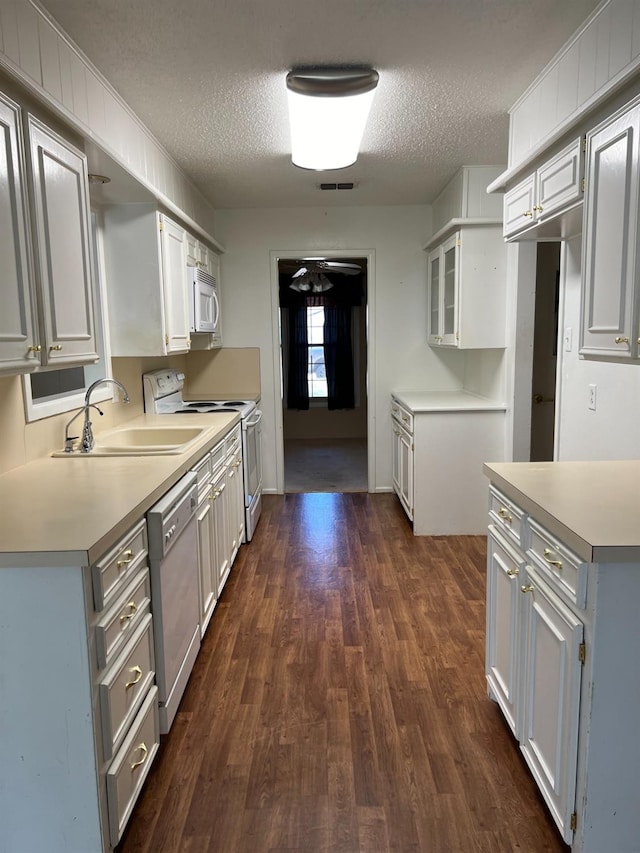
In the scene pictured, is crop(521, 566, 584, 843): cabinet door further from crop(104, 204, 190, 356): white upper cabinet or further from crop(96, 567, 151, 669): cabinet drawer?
crop(104, 204, 190, 356): white upper cabinet

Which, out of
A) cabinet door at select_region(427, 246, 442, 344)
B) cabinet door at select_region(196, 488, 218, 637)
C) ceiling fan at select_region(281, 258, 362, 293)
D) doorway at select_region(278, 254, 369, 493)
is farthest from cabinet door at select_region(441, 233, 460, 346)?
doorway at select_region(278, 254, 369, 493)

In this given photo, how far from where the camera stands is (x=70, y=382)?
9.30ft

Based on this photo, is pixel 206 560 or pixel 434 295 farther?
pixel 434 295

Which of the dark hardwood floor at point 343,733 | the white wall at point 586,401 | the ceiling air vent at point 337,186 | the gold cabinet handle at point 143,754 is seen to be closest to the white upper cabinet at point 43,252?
the gold cabinet handle at point 143,754

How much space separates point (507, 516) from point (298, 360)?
640 cm

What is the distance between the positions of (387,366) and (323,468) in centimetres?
169

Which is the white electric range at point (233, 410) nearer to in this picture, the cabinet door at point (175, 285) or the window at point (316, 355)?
the cabinet door at point (175, 285)

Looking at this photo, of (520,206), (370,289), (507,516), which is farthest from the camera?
(370,289)

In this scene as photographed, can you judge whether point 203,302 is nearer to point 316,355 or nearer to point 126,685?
point 126,685

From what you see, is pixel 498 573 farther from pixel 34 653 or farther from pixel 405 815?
pixel 34 653

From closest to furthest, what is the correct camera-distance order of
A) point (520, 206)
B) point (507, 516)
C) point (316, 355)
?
point (507, 516), point (520, 206), point (316, 355)

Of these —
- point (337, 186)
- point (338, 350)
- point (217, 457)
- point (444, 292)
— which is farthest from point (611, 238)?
point (338, 350)

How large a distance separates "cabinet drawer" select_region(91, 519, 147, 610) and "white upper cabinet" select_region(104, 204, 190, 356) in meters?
1.56

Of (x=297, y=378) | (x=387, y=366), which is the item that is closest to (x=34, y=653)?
(x=387, y=366)
